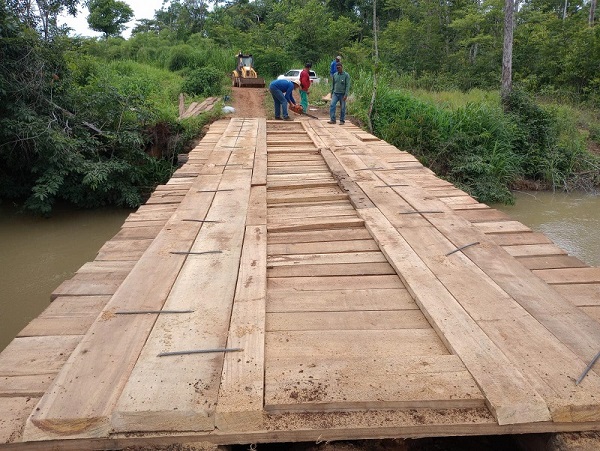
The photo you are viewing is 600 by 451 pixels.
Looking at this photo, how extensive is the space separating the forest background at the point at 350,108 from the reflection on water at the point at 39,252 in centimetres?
41

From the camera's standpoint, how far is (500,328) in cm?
176

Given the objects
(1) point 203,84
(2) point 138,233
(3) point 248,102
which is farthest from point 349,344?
(1) point 203,84

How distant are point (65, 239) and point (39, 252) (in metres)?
0.60

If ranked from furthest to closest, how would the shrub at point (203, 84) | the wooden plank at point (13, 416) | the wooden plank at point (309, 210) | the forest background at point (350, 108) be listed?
the shrub at point (203, 84)
the forest background at point (350, 108)
the wooden plank at point (309, 210)
the wooden plank at point (13, 416)

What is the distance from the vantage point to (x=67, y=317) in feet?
6.33

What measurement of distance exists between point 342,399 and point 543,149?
11.7 metres

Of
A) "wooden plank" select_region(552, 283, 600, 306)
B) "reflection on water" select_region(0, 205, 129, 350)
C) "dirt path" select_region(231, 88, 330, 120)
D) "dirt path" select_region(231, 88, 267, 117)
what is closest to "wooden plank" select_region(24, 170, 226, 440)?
"wooden plank" select_region(552, 283, 600, 306)

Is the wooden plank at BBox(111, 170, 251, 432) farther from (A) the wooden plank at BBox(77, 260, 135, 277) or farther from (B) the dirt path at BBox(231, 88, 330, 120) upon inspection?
(B) the dirt path at BBox(231, 88, 330, 120)

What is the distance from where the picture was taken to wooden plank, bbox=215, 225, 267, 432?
4.43 feet

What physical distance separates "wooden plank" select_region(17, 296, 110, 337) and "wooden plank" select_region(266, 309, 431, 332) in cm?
73

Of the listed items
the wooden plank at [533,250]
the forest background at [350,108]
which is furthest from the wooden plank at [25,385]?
the forest background at [350,108]

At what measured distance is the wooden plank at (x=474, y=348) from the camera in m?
1.37

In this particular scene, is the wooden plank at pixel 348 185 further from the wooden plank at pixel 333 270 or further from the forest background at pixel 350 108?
the forest background at pixel 350 108

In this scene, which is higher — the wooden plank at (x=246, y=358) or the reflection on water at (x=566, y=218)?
the wooden plank at (x=246, y=358)
